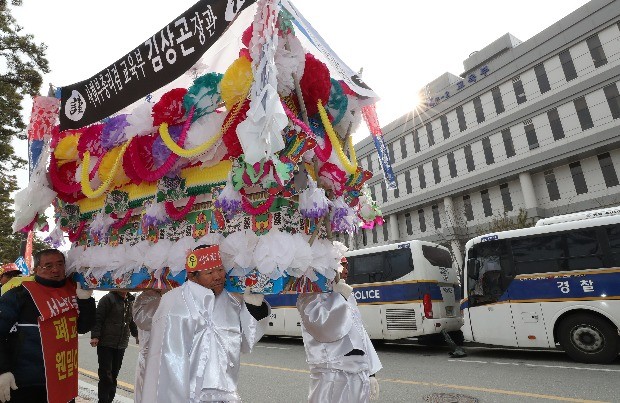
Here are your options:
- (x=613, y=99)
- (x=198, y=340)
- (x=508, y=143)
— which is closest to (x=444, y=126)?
(x=508, y=143)

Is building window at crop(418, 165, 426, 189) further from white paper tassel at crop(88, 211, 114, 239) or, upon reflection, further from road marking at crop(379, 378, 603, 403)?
white paper tassel at crop(88, 211, 114, 239)

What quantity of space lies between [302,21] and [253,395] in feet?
18.9

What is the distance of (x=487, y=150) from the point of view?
84.3ft

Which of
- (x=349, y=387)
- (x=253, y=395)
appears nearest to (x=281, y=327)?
(x=253, y=395)

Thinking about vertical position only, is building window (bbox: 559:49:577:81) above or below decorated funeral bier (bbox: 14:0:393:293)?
above

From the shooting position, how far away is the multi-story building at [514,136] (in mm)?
20656

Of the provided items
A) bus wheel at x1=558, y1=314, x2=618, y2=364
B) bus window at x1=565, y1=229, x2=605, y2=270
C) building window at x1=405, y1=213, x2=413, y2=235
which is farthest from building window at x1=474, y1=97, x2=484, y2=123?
bus wheel at x1=558, y1=314, x2=618, y2=364

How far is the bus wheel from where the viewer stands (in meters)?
7.55

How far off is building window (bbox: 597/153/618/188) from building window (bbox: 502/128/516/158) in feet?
14.8

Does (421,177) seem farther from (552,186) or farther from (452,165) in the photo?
(552,186)

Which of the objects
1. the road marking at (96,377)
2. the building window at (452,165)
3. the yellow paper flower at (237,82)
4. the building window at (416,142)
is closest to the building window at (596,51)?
the building window at (452,165)

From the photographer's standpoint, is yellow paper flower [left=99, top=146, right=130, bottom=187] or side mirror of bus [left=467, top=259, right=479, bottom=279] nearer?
yellow paper flower [left=99, top=146, right=130, bottom=187]

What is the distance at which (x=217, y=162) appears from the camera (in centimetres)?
290

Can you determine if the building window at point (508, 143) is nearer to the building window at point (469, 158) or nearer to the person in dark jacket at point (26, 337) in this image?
the building window at point (469, 158)
